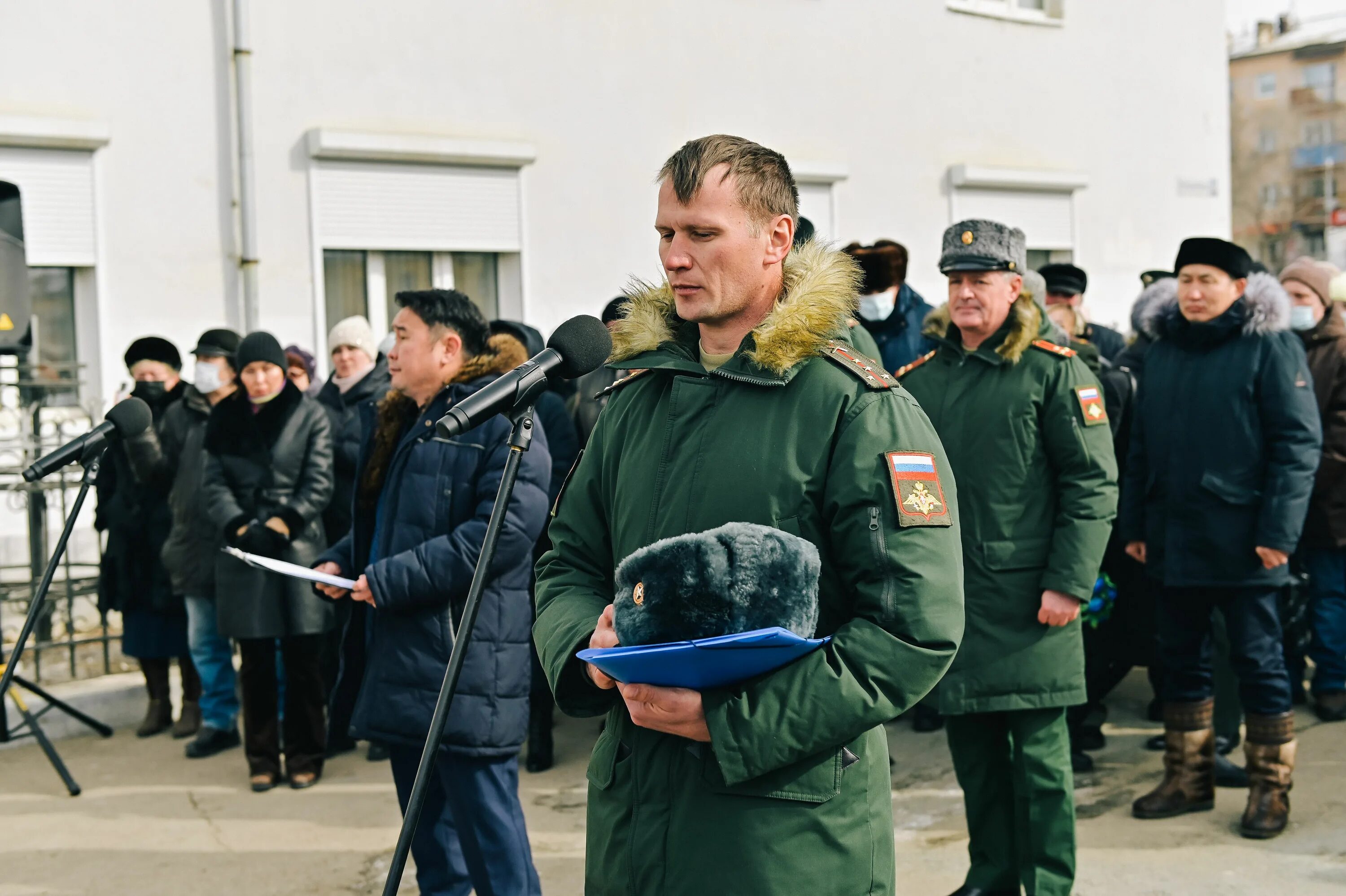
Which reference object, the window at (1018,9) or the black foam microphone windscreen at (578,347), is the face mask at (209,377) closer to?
the black foam microphone windscreen at (578,347)

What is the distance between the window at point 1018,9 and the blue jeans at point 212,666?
985 cm

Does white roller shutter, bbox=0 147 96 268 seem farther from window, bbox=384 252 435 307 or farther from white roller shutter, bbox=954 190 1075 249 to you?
white roller shutter, bbox=954 190 1075 249

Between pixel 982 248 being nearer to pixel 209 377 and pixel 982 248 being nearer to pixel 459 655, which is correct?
pixel 459 655

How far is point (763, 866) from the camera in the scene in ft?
7.52

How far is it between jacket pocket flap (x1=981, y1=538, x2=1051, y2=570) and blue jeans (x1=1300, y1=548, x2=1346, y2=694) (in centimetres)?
297

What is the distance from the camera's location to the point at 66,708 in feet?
23.0

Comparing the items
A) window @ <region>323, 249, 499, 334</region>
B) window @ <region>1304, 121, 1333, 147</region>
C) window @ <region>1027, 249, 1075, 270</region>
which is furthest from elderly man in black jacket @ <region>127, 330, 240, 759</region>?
window @ <region>1304, 121, 1333, 147</region>

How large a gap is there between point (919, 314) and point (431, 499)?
3443 mm

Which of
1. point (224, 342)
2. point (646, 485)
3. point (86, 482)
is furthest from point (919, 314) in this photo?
point (646, 485)

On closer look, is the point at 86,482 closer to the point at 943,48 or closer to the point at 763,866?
the point at 763,866

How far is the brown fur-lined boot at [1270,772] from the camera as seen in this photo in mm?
4965

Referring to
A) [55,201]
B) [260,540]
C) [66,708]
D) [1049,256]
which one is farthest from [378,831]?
[1049,256]

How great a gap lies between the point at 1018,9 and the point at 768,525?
1344 cm

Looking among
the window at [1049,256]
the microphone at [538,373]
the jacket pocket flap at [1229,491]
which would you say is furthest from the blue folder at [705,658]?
the window at [1049,256]
